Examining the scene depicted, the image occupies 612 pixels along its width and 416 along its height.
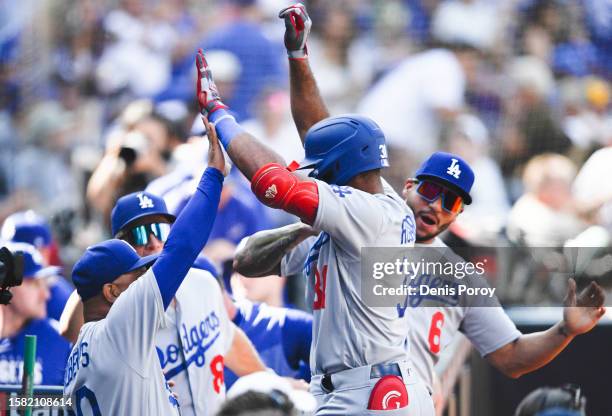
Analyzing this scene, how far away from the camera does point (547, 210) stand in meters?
9.48

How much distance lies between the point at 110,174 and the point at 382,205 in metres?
4.03

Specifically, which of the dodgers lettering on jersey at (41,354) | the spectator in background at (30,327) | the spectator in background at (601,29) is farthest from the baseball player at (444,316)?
the spectator in background at (601,29)

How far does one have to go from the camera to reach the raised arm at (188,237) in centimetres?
379

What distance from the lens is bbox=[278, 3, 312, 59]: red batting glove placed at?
447cm

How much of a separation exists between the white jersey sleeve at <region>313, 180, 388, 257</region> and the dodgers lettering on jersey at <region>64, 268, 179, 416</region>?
61 centimetres

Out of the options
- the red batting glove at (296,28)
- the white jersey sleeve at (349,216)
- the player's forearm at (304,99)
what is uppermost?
the red batting glove at (296,28)

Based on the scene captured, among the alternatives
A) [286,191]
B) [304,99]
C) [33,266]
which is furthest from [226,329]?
[33,266]

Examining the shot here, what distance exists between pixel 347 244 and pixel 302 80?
0.97 m

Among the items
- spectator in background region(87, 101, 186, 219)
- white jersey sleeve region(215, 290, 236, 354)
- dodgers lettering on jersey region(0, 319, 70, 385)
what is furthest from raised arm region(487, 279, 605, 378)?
spectator in background region(87, 101, 186, 219)

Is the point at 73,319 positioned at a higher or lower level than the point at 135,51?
lower

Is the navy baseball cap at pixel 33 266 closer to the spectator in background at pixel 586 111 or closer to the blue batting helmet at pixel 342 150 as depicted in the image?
the blue batting helmet at pixel 342 150

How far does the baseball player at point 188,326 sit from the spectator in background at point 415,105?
5.40 meters

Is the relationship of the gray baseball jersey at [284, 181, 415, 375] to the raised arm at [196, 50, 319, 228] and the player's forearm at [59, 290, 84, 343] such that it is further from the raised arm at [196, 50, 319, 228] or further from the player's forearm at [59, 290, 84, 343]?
the player's forearm at [59, 290, 84, 343]

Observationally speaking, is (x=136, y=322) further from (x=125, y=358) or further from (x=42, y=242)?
(x=42, y=242)
